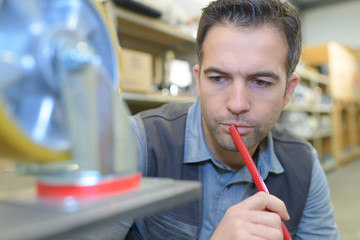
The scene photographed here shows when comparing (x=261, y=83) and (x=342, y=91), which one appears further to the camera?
(x=342, y=91)

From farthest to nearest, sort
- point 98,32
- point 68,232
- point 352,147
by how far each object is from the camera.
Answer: point 352,147
point 98,32
point 68,232

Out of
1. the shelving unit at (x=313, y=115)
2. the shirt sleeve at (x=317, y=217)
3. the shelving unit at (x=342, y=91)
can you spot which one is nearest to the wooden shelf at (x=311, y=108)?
the shelving unit at (x=313, y=115)

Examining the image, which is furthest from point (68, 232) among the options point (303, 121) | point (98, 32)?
point (303, 121)

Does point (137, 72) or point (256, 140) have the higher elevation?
point (137, 72)

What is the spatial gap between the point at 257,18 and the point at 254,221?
0.51m

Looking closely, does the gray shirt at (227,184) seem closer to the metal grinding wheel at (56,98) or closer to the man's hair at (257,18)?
the man's hair at (257,18)

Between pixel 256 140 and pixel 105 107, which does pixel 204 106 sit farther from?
pixel 105 107

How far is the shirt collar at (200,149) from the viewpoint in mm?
864

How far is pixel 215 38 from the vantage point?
808 mm

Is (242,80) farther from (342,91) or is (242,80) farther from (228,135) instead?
(342,91)

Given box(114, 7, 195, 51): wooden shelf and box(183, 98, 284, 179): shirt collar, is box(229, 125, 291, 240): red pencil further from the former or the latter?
box(114, 7, 195, 51): wooden shelf

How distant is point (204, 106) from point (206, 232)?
346 mm

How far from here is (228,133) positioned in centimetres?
77

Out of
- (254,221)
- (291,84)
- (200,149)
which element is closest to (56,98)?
(254,221)
